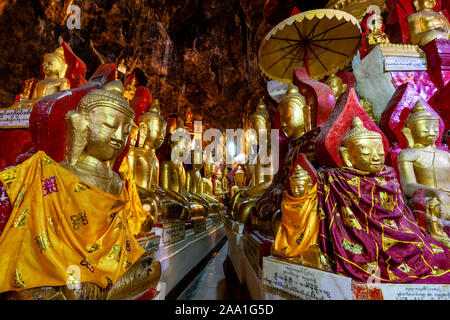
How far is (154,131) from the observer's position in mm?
2463

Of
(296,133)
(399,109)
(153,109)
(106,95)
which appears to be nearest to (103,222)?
(106,95)

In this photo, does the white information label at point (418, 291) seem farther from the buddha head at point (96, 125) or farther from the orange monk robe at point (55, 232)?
the buddha head at point (96, 125)

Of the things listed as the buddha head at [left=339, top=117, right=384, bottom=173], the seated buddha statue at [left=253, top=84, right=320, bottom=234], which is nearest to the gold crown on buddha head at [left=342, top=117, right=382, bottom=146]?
the buddha head at [left=339, top=117, right=384, bottom=173]

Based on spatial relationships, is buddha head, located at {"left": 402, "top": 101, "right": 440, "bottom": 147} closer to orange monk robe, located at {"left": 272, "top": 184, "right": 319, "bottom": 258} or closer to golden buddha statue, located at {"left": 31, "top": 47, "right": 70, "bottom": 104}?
orange monk robe, located at {"left": 272, "top": 184, "right": 319, "bottom": 258}

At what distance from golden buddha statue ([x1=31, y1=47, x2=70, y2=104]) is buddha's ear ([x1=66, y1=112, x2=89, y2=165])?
1828 millimetres

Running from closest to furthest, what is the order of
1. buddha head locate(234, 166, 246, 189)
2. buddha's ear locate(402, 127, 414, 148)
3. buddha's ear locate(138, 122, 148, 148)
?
buddha's ear locate(402, 127, 414, 148) → buddha's ear locate(138, 122, 148, 148) → buddha head locate(234, 166, 246, 189)

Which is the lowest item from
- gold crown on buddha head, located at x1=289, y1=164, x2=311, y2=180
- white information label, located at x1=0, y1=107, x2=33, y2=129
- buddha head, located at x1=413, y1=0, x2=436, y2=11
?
gold crown on buddha head, located at x1=289, y1=164, x2=311, y2=180

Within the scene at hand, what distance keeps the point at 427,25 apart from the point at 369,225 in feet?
12.1

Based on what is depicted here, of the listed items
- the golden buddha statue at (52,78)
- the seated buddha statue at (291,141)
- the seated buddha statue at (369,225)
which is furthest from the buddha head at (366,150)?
the golden buddha statue at (52,78)

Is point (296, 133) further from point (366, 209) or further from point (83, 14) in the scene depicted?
point (83, 14)

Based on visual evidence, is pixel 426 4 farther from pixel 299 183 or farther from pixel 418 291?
pixel 418 291

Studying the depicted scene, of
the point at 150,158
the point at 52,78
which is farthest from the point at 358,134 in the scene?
the point at 52,78

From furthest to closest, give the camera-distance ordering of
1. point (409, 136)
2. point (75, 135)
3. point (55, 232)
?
point (409, 136) → point (75, 135) → point (55, 232)

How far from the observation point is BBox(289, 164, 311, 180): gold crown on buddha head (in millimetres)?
1171
